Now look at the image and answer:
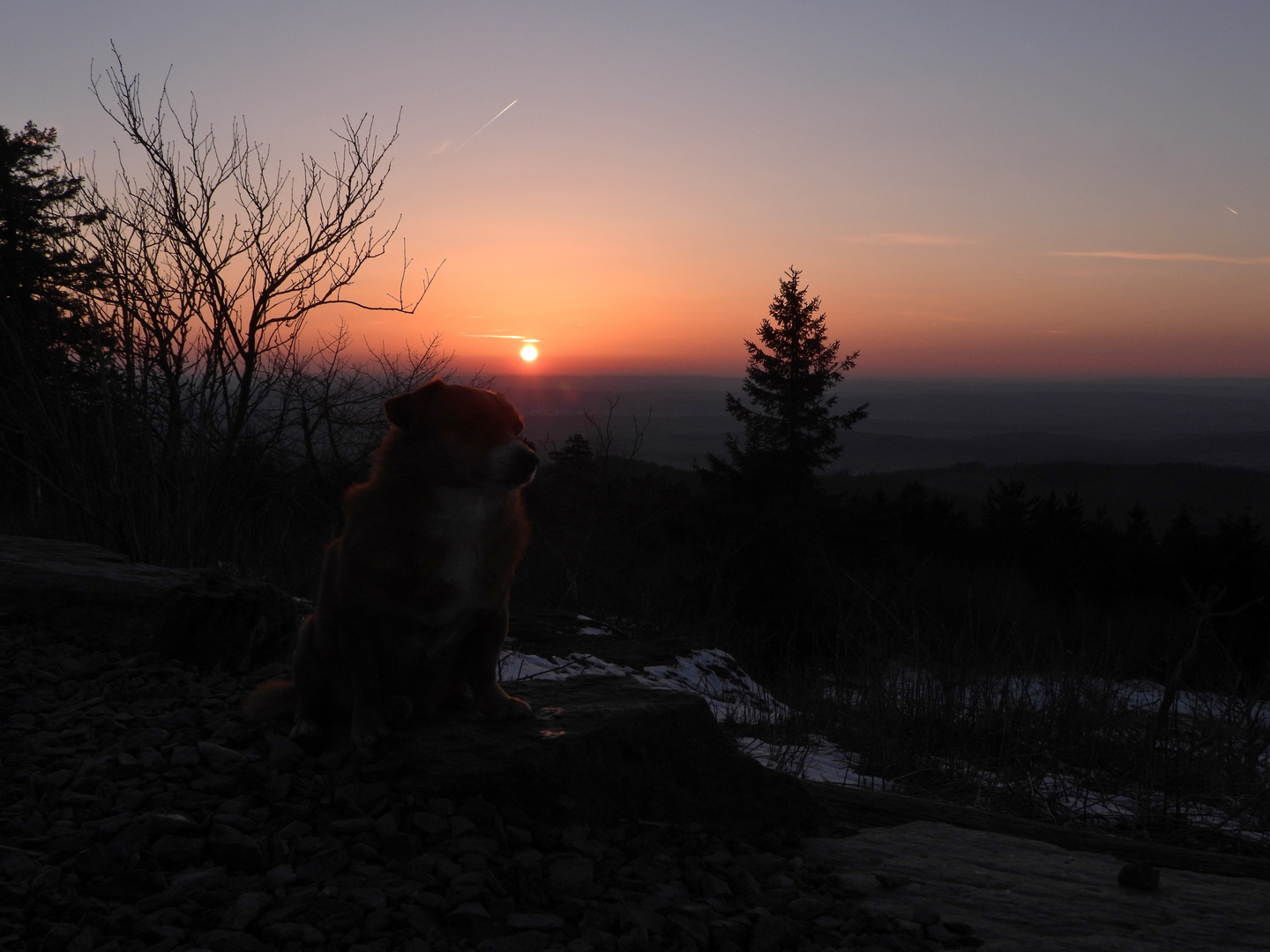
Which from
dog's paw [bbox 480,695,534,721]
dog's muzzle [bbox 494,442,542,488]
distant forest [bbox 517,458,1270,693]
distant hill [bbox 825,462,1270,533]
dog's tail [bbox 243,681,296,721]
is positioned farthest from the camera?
distant hill [bbox 825,462,1270,533]

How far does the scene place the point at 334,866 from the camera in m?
3.05

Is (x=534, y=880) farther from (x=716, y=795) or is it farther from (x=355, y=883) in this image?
(x=716, y=795)

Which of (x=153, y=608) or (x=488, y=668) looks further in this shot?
(x=153, y=608)

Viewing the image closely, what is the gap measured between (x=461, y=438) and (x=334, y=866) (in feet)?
5.22

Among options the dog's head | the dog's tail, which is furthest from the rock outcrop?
the dog's head

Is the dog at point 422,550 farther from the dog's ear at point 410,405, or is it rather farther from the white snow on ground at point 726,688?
the white snow on ground at point 726,688

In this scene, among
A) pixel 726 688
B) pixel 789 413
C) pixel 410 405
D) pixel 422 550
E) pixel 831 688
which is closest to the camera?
pixel 422 550

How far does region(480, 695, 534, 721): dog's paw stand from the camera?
387 cm

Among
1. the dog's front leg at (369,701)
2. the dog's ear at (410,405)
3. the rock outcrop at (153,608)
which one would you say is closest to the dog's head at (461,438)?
the dog's ear at (410,405)

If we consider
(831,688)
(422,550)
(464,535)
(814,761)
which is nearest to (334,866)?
(422,550)

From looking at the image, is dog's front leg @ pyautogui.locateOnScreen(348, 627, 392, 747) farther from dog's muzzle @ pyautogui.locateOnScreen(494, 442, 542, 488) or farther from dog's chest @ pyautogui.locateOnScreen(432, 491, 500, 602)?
dog's muzzle @ pyautogui.locateOnScreen(494, 442, 542, 488)

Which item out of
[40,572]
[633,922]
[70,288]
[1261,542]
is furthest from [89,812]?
[1261,542]

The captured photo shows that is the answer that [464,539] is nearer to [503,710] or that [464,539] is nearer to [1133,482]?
[503,710]

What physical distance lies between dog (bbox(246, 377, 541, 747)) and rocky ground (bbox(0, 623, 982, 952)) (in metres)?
0.37
